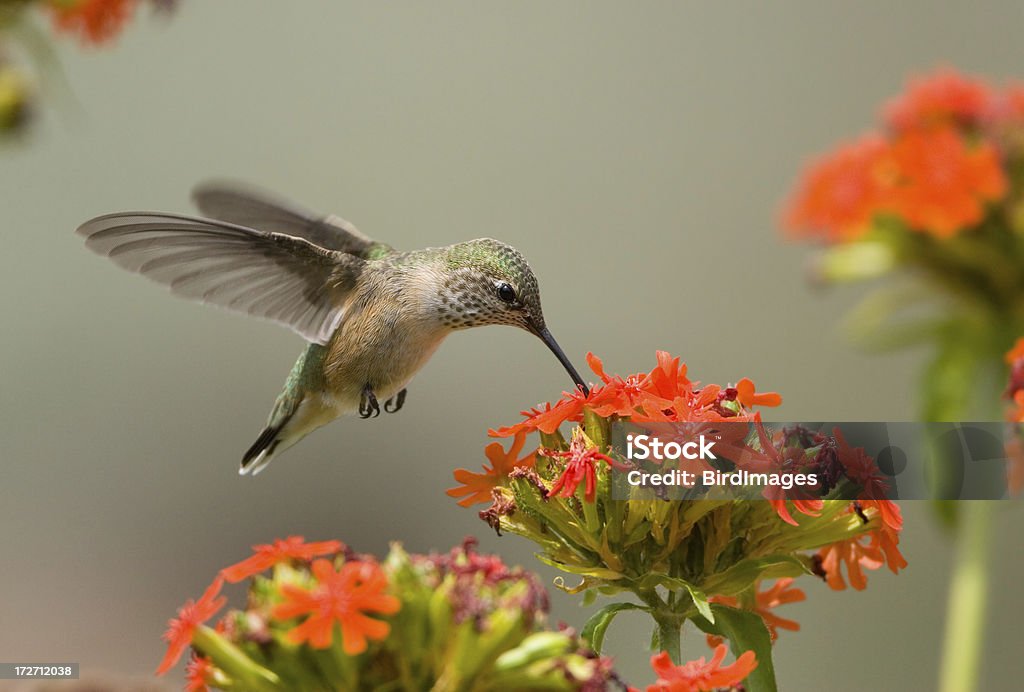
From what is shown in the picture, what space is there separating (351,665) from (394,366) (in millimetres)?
1088

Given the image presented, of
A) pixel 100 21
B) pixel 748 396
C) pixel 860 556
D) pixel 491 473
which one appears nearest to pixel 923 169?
pixel 748 396

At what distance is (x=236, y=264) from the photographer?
1.64 meters

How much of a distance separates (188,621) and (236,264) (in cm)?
93

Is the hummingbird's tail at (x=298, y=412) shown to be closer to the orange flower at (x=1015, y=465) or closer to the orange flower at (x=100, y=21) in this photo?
the orange flower at (x=100, y=21)

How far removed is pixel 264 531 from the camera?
10.6 ft

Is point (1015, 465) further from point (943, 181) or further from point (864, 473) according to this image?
point (943, 181)

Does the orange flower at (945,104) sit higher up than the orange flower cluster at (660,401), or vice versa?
the orange flower at (945,104)

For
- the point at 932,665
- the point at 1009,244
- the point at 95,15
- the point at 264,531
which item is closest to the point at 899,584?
the point at 932,665

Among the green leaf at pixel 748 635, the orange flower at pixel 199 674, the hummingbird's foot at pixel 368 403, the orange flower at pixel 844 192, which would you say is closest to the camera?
the orange flower at pixel 199 674

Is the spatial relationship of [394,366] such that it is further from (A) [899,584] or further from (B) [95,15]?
(A) [899,584]

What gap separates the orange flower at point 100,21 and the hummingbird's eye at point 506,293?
2.03 feet

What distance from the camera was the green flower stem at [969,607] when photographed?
73 centimetres

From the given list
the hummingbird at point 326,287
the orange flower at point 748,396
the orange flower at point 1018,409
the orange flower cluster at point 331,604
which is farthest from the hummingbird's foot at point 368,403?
the orange flower at point 1018,409

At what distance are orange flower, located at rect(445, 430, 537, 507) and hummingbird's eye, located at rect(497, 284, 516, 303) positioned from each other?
566mm
